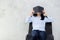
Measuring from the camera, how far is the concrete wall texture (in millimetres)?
2844

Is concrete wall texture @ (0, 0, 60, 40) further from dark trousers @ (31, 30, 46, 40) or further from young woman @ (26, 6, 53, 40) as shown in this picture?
dark trousers @ (31, 30, 46, 40)

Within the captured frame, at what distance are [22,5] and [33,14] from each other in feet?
1.90

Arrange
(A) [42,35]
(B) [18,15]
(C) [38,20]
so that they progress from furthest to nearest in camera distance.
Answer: (B) [18,15]
(C) [38,20]
(A) [42,35]

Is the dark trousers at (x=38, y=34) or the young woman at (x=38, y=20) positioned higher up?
the young woman at (x=38, y=20)

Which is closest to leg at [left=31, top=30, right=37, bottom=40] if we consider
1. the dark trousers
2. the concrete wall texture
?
the dark trousers

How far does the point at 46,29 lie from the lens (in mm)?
2395

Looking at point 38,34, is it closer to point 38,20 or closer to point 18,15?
point 38,20

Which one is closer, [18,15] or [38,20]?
[38,20]

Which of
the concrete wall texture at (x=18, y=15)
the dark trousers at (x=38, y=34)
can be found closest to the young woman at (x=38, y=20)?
the dark trousers at (x=38, y=34)

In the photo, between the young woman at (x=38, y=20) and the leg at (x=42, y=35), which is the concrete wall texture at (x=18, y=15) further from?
the leg at (x=42, y=35)

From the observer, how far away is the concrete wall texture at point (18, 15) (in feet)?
9.33

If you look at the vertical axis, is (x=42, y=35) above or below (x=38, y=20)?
below

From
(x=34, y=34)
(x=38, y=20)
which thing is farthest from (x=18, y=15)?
(x=34, y=34)

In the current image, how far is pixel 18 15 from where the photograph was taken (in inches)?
115
